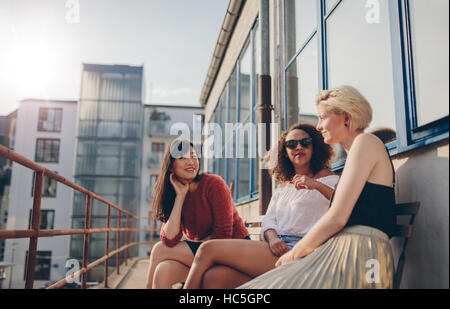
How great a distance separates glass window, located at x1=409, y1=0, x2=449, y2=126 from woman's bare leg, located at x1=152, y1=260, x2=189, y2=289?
1523 millimetres

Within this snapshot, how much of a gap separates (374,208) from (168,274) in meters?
1.27

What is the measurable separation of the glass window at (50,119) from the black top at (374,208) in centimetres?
2792

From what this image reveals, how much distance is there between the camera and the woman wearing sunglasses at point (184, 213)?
2.30 meters

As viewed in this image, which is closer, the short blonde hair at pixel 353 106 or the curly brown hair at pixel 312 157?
the short blonde hair at pixel 353 106

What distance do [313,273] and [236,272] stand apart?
0.55 metres

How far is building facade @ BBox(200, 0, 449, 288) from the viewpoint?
4.83ft

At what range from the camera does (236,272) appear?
1826 millimetres

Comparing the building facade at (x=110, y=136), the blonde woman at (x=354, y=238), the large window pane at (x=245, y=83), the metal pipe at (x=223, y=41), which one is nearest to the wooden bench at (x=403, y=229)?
the blonde woman at (x=354, y=238)

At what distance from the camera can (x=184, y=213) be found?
2.52 meters

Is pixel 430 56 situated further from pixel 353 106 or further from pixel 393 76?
pixel 353 106

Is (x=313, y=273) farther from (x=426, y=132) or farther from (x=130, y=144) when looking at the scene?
(x=130, y=144)

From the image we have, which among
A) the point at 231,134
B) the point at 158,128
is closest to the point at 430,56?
the point at 231,134

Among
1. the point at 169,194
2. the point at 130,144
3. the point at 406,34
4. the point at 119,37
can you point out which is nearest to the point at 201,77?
the point at 119,37

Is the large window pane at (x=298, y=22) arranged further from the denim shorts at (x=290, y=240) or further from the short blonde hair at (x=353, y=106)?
the denim shorts at (x=290, y=240)
